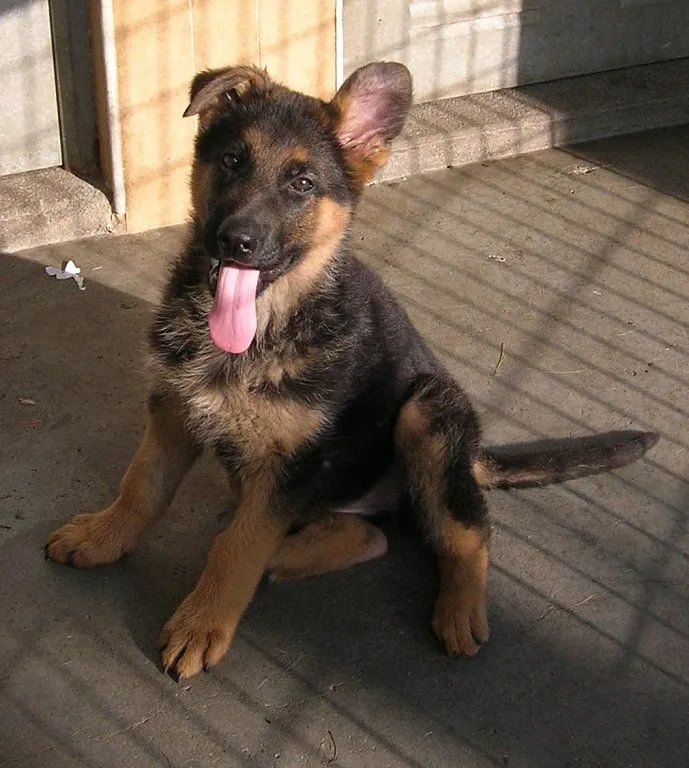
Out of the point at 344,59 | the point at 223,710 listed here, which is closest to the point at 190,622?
the point at 223,710

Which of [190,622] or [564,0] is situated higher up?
[564,0]

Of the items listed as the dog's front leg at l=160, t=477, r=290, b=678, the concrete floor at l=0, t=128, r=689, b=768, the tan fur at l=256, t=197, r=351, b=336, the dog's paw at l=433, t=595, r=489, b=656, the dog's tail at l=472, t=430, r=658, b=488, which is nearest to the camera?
the concrete floor at l=0, t=128, r=689, b=768

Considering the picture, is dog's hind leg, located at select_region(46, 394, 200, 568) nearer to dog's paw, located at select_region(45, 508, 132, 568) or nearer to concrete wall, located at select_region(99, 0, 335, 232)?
dog's paw, located at select_region(45, 508, 132, 568)

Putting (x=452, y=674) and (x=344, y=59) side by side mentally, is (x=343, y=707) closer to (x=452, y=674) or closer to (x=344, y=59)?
(x=452, y=674)

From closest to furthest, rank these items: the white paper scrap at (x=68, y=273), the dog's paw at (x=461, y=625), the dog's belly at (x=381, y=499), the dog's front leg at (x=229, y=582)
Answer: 1. the dog's front leg at (x=229, y=582)
2. the dog's paw at (x=461, y=625)
3. the dog's belly at (x=381, y=499)
4. the white paper scrap at (x=68, y=273)

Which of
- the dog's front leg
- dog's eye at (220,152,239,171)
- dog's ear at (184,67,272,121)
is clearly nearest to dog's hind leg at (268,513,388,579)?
the dog's front leg

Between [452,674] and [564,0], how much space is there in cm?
488

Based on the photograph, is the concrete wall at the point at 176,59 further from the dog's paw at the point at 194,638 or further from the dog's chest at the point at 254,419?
the dog's paw at the point at 194,638

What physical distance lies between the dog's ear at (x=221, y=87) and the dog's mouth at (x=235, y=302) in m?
0.50

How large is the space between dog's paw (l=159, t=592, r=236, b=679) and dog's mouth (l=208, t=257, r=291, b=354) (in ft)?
2.62

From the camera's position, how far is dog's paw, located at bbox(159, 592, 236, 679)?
330cm

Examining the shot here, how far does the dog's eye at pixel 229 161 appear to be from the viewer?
3469 millimetres

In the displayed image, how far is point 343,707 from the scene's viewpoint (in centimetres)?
328

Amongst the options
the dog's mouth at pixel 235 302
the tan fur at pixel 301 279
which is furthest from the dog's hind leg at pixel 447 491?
the dog's mouth at pixel 235 302
